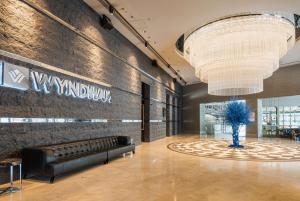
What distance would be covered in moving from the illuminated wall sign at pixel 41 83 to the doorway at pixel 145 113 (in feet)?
17.0

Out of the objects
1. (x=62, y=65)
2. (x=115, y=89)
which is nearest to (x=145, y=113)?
(x=115, y=89)

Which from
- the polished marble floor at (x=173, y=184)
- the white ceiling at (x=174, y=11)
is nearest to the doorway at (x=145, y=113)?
the white ceiling at (x=174, y=11)

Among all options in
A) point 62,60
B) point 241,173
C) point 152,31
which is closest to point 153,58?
point 152,31

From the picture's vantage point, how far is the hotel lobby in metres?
4.16

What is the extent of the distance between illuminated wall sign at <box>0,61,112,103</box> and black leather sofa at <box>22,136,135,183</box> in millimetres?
1222

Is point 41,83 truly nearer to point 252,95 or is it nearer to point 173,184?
point 173,184

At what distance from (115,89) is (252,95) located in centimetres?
1186

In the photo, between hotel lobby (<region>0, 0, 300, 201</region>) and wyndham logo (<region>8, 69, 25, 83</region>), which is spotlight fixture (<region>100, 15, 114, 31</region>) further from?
wyndham logo (<region>8, 69, 25, 83</region>)

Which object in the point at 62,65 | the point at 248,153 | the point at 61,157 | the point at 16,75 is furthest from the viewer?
the point at 248,153

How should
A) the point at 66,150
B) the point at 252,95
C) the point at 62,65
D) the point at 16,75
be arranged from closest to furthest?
the point at 16,75 < the point at 66,150 < the point at 62,65 < the point at 252,95

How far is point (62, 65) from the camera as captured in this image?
561cm

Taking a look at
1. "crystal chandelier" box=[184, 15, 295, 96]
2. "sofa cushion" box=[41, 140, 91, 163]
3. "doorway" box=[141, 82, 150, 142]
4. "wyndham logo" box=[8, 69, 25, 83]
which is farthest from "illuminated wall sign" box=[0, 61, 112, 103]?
"doorway" box=[141, 82, 150, 142]

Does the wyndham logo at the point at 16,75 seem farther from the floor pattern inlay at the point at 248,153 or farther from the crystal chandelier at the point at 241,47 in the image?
the floor pattern inlay at the point at 248,153

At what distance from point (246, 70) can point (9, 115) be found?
6.80 metres
